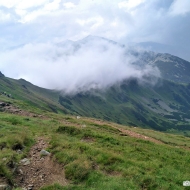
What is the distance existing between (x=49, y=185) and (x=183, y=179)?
11516 mm

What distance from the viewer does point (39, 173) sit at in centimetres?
1870

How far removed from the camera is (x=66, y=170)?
1867cm

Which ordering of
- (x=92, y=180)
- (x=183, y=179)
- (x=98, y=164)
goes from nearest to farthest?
(x=92, y=180) < (x=183, y=179) < (x=98, y=164)

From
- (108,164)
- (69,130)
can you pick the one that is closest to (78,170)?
(108,164)

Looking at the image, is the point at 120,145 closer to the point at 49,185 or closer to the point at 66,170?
the point at 66,170

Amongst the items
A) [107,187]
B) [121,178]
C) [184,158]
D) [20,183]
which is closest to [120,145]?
[184,158]

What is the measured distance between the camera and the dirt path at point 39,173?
17141mm

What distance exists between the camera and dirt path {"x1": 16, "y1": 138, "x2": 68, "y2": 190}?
56.2ft

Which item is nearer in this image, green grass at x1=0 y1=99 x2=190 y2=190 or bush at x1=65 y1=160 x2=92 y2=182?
green grass at x1=0 y1=99 x2=190 y2=190

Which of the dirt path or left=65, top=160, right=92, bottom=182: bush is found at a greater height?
left=65, top=160, right=92, bottom=182: bush

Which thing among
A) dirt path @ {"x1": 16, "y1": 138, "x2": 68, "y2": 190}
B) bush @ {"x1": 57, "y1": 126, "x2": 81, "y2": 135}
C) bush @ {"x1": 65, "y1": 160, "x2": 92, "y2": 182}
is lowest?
dirt path @ {"x1": 16, "y1": 138, "x2": 68, "y2": 190}

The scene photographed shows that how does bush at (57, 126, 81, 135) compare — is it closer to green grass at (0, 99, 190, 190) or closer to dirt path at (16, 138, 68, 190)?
green grass at (0, 99, 190, 190)

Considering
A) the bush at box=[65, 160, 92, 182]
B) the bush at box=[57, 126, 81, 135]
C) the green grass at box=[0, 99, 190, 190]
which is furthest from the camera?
the bush at box=[57, 126, 81, 135]

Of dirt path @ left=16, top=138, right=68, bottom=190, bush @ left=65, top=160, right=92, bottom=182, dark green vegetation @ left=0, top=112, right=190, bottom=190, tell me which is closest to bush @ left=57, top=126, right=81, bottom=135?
dark green vegetation @ left=0, top=112, right=190, bottom=190
